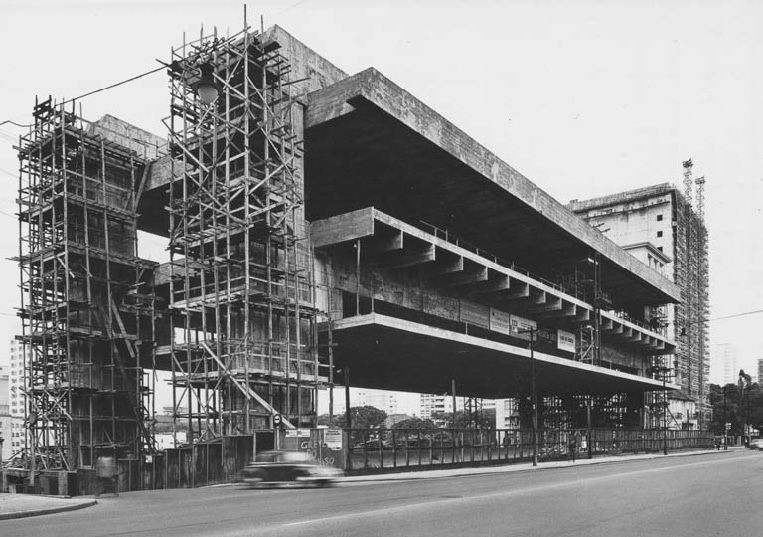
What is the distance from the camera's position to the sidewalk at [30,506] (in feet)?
54.2

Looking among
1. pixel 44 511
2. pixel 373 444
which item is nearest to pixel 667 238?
pixel 373 444

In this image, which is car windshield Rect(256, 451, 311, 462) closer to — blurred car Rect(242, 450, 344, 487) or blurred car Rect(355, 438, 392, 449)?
blurred car Rect(242, 450, 344, 487)

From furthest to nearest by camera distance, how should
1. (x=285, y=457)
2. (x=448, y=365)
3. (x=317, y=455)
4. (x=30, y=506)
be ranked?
(x=448, y=365), (x=317, y=455), (x=285, y=457), (x=30, y=506)

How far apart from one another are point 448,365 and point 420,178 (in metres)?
16.8

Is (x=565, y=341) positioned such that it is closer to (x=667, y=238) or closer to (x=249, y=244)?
(x=249, y=244)

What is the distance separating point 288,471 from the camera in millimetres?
23875

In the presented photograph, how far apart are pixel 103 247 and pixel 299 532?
30.0m

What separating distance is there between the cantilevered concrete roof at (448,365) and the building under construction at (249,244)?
0.91 ft

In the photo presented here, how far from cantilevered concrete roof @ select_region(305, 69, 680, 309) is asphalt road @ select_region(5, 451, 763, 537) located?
17031 millimetres

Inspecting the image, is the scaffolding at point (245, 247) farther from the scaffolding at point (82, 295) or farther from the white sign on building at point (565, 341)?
the white sign on building at point (565, 341)

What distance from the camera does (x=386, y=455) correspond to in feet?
112

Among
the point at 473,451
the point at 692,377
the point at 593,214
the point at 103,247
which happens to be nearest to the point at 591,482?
the point at 473,451

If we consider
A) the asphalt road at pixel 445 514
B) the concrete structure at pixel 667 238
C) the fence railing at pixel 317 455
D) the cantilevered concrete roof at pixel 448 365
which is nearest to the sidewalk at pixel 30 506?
the asphalt road at pixel 445 514

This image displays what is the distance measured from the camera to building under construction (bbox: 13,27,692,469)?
31.9 m
